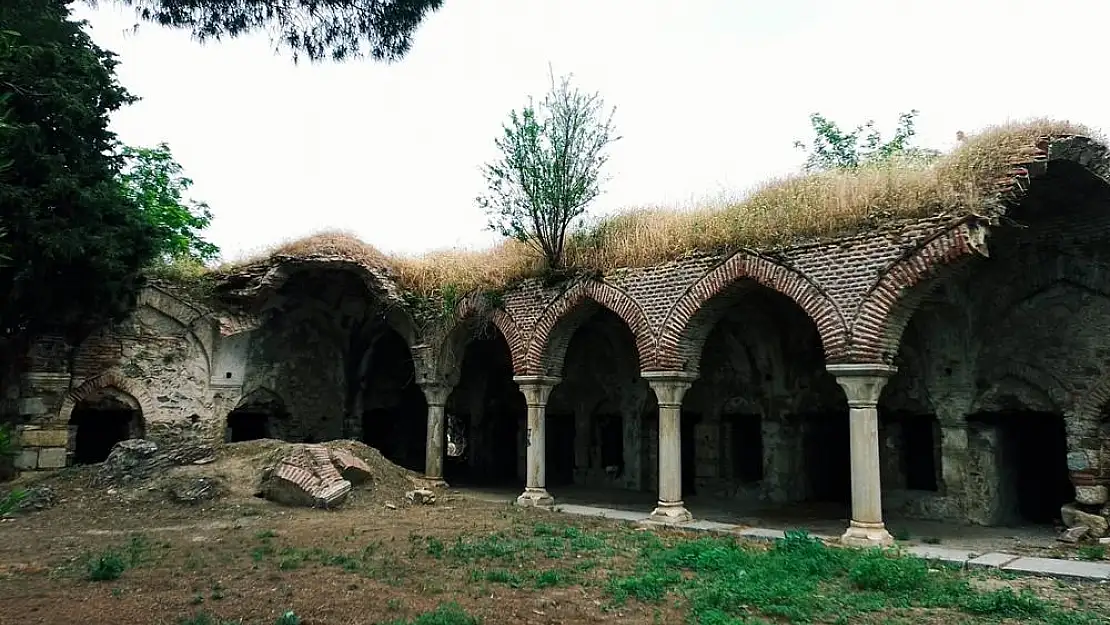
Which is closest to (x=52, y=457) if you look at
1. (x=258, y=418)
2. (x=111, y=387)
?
(x=111, y=387)

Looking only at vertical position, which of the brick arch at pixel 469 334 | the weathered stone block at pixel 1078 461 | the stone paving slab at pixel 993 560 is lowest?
the stone paving slab at pixel 993 560

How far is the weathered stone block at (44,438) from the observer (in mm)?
13750

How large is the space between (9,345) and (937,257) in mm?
15520

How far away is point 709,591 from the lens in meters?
6.91

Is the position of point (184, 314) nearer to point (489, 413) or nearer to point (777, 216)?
point (489, 413)

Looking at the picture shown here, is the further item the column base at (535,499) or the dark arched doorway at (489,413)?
the dark arched doorway at (489,413)

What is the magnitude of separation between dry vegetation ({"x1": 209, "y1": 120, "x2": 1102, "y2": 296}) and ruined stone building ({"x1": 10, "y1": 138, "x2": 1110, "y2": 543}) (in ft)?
0.69

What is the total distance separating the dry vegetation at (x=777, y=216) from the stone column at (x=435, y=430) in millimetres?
2097

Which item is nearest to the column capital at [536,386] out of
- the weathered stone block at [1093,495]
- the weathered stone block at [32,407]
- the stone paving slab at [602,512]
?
the stone paving slab at [602,512]

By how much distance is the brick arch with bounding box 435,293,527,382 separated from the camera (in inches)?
567

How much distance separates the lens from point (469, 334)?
1612cm

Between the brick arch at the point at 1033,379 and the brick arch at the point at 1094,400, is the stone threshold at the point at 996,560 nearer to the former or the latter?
the brick arch at the point at 1094,400

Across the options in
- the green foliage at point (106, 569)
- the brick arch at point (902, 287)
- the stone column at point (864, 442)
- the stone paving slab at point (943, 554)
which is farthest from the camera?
the stone column at point (864, 442)

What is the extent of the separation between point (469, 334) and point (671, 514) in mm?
6424
